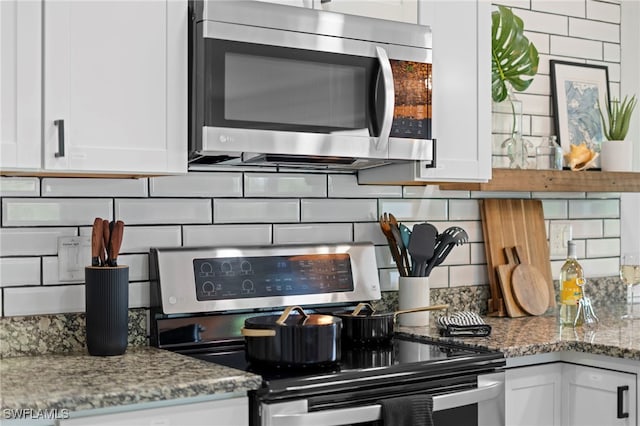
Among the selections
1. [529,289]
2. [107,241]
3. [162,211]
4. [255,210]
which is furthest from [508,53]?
[107,241]

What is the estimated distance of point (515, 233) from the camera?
10.8 ft

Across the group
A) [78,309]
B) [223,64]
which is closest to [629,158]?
[223,64]

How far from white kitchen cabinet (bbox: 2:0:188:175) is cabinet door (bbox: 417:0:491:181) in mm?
841

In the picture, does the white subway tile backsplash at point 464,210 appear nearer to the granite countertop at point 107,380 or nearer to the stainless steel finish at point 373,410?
the stainless steel finish at point 373,410

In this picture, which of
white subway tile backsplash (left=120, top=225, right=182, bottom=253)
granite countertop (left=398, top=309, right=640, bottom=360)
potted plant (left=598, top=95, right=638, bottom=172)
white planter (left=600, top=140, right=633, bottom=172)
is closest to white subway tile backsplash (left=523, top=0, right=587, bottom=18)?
potted plant (left=598, top=95, right=638, bottom=172)

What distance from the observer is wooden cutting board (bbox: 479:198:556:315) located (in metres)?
3.23

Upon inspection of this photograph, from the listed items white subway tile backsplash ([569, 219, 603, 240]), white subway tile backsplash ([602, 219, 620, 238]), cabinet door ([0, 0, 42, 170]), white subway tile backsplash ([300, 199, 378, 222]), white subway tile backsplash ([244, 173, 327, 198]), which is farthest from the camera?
white subway tile backsplash ([602, 219, 620, 238])

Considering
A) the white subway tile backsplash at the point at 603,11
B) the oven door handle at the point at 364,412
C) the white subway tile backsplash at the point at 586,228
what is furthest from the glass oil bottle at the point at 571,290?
the white subway tile backsplash at the point at 603,11

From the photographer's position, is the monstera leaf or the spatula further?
the monstera leaf

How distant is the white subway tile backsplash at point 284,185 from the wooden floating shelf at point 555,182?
1.36 ft

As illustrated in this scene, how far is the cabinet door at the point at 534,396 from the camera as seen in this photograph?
258 centimetres

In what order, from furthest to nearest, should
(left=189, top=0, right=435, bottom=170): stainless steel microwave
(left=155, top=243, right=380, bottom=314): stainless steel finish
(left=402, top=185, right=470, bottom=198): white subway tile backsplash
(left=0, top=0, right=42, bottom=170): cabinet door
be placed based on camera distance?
(left=402, top=185, right=470, bottom=198): white subway tile backsplash, (left=155, top=243, right=380, bottom=314): stainless steel finish, (left=189, top=0, right=435, bottom=170): stainless steel microwave, (left=0, top=0, right=42, bottom=170): cabinet door

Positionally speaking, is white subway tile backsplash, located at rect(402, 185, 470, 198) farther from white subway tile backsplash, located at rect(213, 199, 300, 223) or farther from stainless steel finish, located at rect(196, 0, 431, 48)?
stainless steel finish, located at rect(196, 0, 431, 48)

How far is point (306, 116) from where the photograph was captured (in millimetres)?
2381
